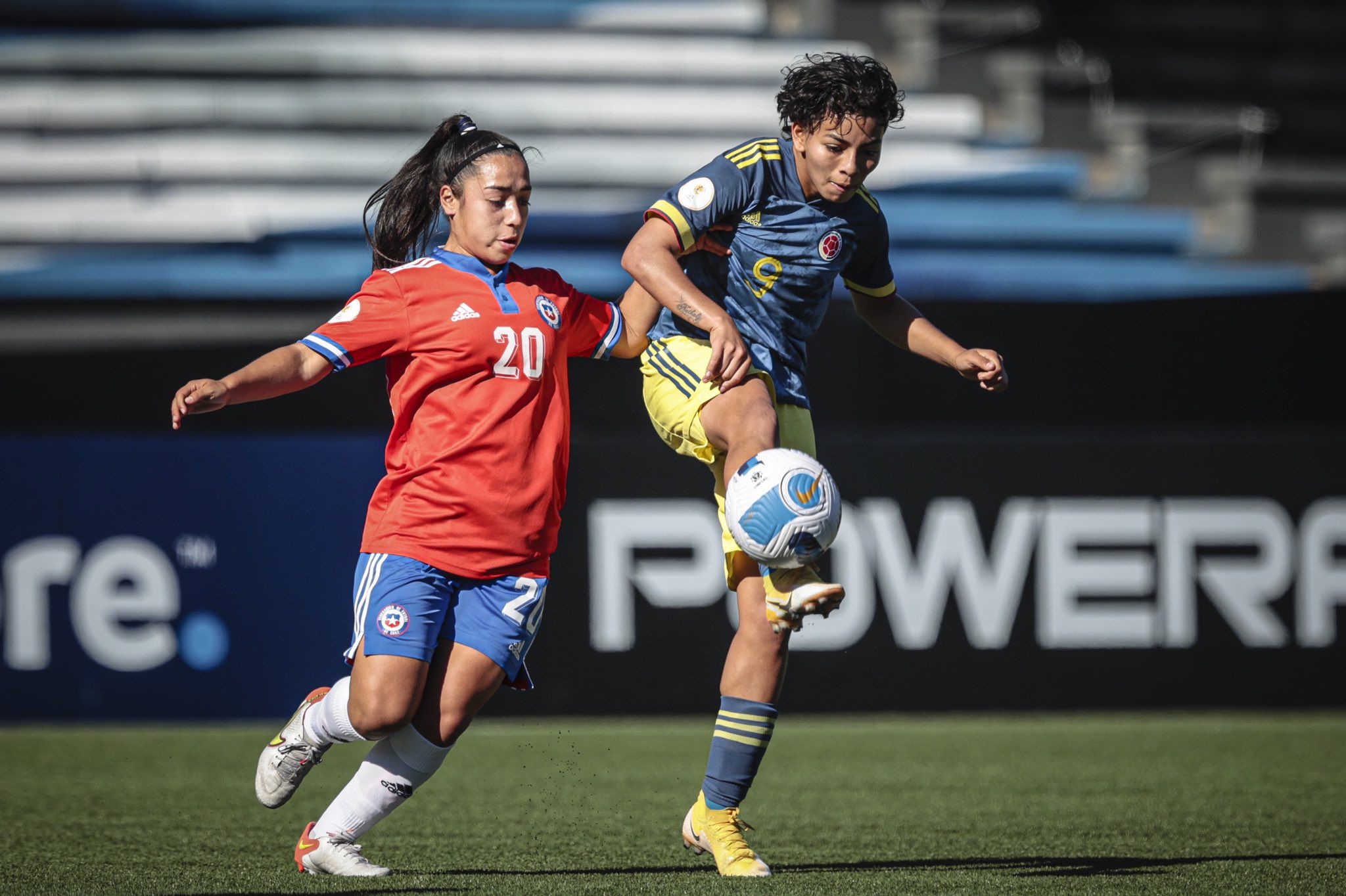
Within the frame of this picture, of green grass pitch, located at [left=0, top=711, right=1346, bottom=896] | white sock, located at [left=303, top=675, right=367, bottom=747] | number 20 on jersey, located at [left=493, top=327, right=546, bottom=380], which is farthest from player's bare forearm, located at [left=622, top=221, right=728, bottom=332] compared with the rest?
green grass pitch, located at [left=0, top=711, right=1346, bottom=896]

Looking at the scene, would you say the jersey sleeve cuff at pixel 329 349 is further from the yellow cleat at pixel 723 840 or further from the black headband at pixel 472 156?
the yellow cleat at pixel 723 840

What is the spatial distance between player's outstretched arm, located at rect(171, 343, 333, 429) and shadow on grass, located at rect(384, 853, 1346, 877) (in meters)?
1.12

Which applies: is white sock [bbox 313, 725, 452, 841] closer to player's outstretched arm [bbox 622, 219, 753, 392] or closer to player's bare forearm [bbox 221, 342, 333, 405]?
player's bare forearm [bbox 221, 342, 333, 405]

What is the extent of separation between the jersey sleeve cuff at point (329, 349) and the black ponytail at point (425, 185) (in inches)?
15.3

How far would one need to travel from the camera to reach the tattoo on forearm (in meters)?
3.21

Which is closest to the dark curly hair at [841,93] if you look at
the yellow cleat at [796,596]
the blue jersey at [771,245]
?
the blue jersey at [771,245]

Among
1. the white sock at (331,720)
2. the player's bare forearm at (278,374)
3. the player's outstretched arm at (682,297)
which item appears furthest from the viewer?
the white sock at (331,720)

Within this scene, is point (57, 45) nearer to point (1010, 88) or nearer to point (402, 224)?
point (1010, 88)

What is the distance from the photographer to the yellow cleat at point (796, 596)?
9.87 feet

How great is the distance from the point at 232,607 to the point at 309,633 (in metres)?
0.35

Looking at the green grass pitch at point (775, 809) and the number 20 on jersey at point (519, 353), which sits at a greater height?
the number 20 on jersey at point (519, 353)

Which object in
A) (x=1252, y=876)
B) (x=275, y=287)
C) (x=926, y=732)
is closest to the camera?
(x=1252, y=876)

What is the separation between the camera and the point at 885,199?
424 inches

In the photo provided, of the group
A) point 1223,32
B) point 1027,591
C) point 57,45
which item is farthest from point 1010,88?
point 57,45
